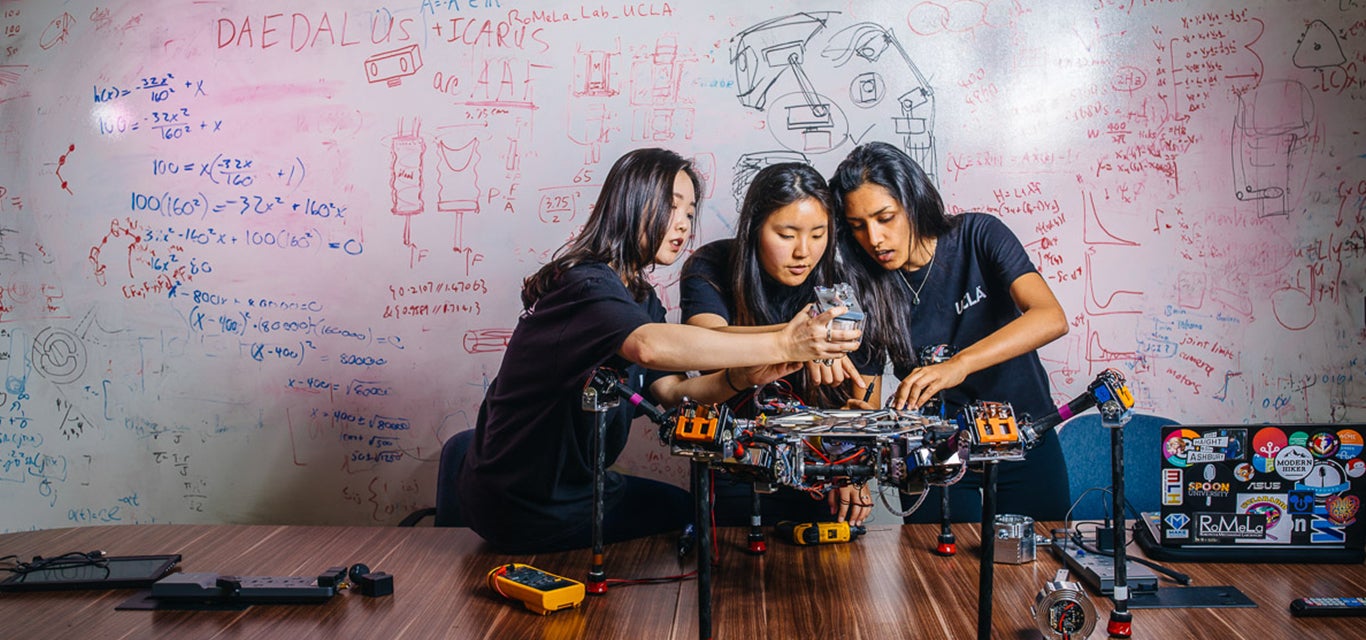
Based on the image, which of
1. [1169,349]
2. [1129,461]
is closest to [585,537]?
[1129,461]

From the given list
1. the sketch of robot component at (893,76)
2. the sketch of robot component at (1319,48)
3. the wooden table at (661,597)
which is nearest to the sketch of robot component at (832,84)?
the sketch of robot component at (893,76)

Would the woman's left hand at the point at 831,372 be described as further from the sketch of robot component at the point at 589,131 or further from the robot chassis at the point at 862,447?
the sketch of robot component at the point at 589,131

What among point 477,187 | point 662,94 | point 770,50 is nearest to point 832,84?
point 770,50

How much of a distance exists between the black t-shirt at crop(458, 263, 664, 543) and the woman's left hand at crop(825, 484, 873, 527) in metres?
0.63

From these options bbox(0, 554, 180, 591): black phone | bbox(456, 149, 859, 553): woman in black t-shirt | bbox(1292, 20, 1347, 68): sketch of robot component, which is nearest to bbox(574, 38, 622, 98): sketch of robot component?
bbox(456, 149, 859, 553): woman in black t-shirt

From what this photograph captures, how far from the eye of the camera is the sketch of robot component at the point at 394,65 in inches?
146

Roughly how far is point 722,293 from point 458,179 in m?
1.34

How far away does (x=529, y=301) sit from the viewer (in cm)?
245

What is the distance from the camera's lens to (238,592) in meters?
1.93

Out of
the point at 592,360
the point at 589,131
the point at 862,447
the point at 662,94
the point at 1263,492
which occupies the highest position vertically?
the point at 662,94

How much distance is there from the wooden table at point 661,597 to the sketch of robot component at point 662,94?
1.73m

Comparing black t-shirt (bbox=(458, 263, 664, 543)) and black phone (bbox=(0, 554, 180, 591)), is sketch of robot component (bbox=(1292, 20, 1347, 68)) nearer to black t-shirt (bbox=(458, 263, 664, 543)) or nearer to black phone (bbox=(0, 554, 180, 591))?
black t-shirt (bbox=(458, 263, 664, 543))

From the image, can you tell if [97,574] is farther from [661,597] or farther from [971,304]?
[971,304]

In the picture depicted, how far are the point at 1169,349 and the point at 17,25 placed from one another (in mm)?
4422
